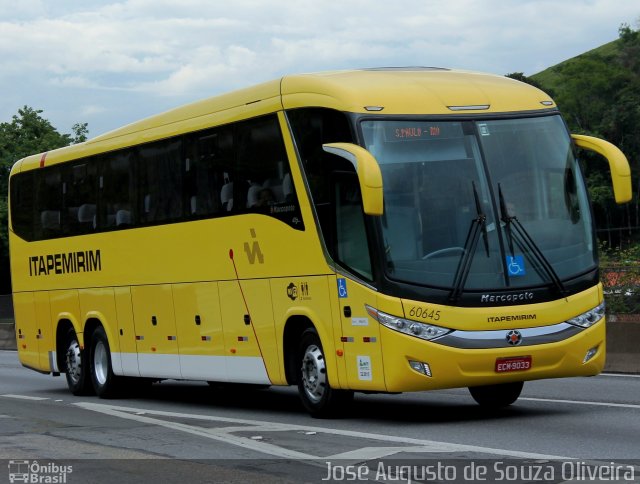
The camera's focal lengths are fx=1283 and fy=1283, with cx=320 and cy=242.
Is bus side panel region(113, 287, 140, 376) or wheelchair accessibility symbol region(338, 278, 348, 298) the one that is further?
bus side panel region(113, 287, 140, 376)

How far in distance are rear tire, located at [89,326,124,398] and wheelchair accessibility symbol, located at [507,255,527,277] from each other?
8.70 meters

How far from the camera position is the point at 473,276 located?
1286cm

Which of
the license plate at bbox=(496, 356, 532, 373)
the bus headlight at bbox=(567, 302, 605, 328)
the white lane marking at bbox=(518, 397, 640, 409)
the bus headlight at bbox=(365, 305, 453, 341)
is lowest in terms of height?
the white lane marking at bbox=(518, 397, 640, 409)

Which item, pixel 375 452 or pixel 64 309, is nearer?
pixel 375 452

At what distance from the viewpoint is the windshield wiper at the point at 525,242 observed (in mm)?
13070

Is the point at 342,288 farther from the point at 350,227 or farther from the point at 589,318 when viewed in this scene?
the point at 589,318

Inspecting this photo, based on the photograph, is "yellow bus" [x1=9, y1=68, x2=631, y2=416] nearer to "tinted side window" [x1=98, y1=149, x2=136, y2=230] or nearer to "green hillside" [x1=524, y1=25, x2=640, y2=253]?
"tinted side window" [x1=98, y1=149, x2=136, y2=230]

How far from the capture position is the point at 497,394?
48.6 feet

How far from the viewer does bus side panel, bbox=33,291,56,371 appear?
21.8m

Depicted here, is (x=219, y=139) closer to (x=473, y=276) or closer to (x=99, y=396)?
(x=473, y=276)

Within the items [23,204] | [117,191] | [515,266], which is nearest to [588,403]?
[515,266]

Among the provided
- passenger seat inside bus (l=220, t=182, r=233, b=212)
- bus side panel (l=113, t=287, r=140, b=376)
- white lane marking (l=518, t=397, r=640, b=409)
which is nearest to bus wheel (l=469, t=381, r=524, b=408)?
white lane marking (l=518, t=397, r=640, b=409)

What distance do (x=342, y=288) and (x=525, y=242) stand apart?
1964 mm

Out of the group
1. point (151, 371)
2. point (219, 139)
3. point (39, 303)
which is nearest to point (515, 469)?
point (219, 139)
